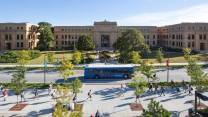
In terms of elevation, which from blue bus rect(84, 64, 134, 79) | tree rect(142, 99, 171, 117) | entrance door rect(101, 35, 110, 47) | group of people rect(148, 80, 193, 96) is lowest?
group of people rect(148, 80, 193, 96)

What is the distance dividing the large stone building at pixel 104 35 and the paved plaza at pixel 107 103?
70148mm

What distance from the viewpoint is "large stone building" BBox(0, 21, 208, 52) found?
111688 mm

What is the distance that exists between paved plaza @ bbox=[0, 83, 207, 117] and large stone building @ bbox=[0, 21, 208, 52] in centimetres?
7015

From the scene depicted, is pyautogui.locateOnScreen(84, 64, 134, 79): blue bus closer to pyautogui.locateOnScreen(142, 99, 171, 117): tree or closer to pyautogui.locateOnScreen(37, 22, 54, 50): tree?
pyautogui.locateOnScreen(142, 99, 171, 117): tree

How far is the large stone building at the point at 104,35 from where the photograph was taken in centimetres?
11169

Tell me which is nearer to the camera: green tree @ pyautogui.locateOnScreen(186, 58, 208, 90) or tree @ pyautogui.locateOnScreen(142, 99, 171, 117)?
tree @ pyautogui.locateOnScreen(142, 99, 171, 117)

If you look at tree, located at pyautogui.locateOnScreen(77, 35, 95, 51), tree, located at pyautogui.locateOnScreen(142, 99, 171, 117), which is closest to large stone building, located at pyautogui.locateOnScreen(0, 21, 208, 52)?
tree, located at pyautogui.locateOnScreen(77, 35, 95, 51)

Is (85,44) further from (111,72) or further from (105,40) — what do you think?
(111,72)

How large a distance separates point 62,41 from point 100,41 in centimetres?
1499

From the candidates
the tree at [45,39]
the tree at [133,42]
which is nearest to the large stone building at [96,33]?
the tree at [45,39]

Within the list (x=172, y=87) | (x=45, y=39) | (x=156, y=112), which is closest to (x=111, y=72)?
(x=172, y=87)

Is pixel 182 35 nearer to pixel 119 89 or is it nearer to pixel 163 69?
pixel 163 69

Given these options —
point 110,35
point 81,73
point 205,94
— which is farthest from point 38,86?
point 110,35

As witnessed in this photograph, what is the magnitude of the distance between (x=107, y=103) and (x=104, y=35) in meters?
92.1
